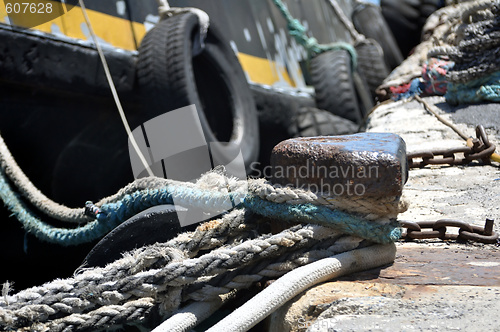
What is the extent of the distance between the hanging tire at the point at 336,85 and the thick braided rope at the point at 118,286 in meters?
3.85

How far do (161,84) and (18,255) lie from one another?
45.2 inches

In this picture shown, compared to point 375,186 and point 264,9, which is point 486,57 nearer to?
point 375,186

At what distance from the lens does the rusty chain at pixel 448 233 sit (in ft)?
4.91

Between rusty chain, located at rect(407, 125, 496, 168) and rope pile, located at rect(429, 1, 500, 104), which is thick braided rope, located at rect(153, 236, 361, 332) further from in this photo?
rope pile, located at rect(429, 1, 500, 104)

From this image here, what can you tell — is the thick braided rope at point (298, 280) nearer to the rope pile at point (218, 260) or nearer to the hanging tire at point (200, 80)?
the rope pile at point (218, 260)

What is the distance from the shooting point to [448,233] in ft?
5.16

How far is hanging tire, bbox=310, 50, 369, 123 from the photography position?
493cm

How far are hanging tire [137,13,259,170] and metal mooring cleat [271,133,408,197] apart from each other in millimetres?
1859

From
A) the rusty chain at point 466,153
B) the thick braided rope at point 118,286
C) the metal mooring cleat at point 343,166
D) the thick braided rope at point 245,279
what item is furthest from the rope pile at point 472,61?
the thick braided rope at point 118,286

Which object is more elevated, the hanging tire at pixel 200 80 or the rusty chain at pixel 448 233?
the hanging tire at pixel 200 80

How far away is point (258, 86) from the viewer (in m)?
4.43

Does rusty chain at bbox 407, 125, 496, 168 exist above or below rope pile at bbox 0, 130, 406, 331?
below

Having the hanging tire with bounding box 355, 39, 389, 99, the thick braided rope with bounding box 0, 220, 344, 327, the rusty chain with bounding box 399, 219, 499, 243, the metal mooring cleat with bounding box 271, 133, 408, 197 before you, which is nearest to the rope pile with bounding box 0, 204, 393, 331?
the thick braided rope with bounding box 0, 220, 344, 327

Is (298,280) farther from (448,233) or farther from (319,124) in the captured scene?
(319,124)
